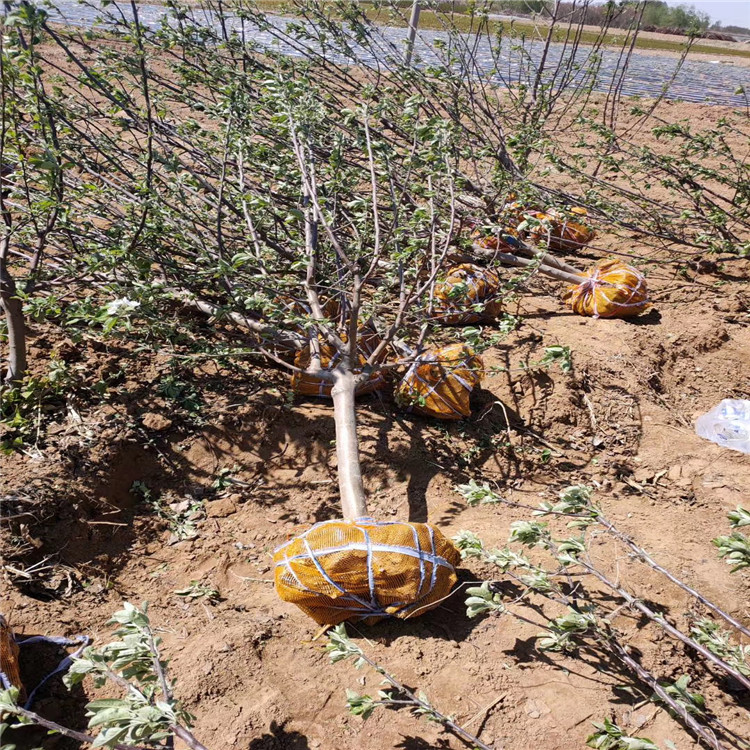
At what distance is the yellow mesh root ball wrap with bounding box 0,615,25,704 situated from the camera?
1.97 m

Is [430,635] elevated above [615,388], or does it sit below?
below

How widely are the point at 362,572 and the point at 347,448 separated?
2.35ft

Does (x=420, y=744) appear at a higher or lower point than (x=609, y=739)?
lower

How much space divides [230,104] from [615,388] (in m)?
2.75

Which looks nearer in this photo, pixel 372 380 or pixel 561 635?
pixel 561 635

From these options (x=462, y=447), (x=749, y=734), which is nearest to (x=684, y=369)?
(x=462, y=447)

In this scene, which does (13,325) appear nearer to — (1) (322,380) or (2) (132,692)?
(1) (322,380)

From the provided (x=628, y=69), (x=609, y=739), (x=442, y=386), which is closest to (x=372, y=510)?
(x=442, y=386)

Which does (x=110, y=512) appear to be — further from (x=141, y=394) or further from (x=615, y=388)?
(x=615, y=388)

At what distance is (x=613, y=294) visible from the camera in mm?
4441

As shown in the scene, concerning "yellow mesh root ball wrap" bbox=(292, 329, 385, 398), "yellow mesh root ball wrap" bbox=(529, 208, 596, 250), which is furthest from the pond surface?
"yellow mesh root ball wrap" bbox=(292, 329, 385, 398)

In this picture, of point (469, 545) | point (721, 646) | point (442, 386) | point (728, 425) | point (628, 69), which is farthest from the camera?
point (628, 69)

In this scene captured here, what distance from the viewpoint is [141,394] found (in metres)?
3.33

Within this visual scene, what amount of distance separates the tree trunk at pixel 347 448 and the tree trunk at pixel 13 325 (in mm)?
1576
